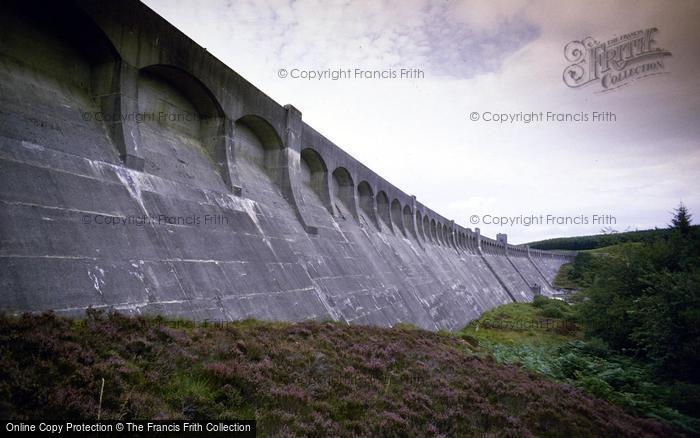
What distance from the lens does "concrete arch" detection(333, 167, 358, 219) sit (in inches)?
882

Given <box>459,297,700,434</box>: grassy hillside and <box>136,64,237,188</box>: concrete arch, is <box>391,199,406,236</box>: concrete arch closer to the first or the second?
<box>459,297,700,434</box>: grassy hillside

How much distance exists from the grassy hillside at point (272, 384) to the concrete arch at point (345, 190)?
533 inches

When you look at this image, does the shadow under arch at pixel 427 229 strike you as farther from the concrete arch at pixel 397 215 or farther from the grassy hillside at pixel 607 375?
the grassy hillside at pixel 607 375

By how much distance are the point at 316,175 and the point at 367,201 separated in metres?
7.67

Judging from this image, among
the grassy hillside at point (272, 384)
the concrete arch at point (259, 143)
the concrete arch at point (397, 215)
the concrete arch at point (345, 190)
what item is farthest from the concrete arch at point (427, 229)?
the grassy hillside at point (272, 384)

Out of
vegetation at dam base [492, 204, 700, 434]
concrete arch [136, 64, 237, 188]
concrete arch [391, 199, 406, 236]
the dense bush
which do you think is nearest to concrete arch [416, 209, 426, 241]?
concrete arch [391, 199, 406, 236]

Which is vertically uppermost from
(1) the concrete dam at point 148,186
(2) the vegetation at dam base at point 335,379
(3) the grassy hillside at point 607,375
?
(1) the concrete dam at point 148,186

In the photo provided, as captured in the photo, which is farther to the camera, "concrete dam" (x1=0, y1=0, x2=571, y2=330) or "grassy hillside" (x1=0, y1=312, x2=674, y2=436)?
"concrete dam" (x1=0, y1=0, x2=571, y2=330)

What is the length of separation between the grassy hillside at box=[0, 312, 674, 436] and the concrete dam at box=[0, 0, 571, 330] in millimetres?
1072

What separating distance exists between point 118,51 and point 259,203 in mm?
6032

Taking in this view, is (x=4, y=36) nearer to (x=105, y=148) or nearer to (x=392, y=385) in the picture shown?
(x=105, y=148)

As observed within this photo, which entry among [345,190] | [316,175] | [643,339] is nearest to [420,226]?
[345,190]

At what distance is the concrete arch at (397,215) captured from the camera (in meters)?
31.3

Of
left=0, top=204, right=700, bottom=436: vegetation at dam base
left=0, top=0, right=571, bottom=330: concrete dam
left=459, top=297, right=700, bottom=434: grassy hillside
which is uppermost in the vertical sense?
left=0, top=0, right=571, bottom=330: concrete dam
